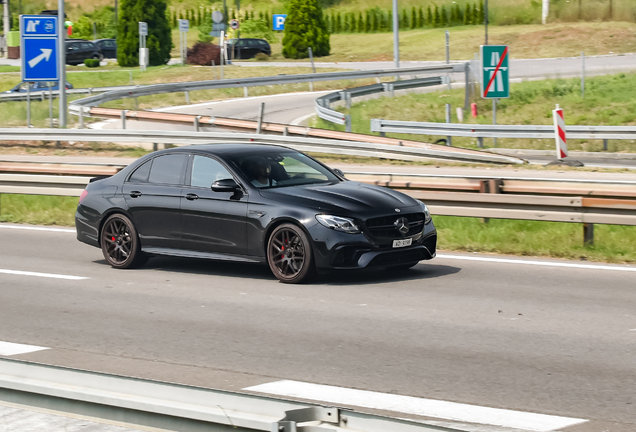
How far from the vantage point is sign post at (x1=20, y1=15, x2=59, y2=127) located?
2652 centimetres

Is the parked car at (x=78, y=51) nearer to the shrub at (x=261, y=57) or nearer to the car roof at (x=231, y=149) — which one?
the shrub at (x=261, y=57)

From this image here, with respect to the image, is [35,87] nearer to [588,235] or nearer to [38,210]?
[38,210]

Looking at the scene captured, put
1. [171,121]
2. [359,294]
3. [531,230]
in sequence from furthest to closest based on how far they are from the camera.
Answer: [171,121], [531,230], [359,294]

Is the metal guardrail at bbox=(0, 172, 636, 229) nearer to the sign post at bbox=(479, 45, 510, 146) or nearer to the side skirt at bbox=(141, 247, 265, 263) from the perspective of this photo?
the side skirt at bbox=(141, 247, 265, 263)

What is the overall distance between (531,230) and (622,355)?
249 inches

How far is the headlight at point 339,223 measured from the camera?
9.27m

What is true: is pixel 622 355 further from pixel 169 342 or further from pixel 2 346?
pixel 2 346

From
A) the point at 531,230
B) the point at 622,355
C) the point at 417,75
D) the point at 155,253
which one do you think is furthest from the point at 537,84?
the point at 622,355

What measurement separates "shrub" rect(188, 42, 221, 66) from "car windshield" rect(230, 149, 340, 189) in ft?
167

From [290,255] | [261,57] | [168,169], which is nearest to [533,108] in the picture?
[168,169]

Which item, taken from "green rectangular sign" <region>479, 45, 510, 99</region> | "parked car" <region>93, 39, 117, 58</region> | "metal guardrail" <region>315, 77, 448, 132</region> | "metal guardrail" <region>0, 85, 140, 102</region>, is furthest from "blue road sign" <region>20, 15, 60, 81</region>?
"parked car" <region>93, 39, 117, 58</region>

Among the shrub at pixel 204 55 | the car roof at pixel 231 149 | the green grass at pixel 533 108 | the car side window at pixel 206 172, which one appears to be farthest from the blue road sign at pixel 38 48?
the shrub at pixel 204 55

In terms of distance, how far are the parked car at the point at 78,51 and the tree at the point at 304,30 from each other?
1356 cm

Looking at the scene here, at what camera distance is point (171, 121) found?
28781 mm
